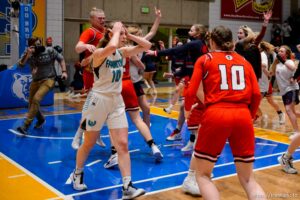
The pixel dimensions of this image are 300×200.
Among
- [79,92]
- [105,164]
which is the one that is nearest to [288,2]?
[79,92]

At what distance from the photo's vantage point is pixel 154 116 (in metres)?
9.91

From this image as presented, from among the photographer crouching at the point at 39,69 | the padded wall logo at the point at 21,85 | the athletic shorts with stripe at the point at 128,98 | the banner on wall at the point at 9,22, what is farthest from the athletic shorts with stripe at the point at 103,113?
the banner on wall at the point at 9,22

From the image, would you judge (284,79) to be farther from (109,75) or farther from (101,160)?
(109,75)

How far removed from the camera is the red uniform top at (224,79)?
343 centimetres

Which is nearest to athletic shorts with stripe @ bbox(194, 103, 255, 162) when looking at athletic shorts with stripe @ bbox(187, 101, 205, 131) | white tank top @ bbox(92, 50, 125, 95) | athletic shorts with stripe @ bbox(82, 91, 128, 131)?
athletic shorts with stripe @ bbox(82, 91, 128, 131)

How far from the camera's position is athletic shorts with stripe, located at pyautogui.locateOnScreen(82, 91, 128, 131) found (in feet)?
14.6

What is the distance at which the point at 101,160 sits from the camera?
239 inches

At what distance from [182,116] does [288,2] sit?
18.5m

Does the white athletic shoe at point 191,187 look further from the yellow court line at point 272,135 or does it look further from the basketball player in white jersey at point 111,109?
the yellow court line at point 272,135

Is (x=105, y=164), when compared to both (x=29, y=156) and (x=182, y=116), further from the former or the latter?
(x=182, y=116)

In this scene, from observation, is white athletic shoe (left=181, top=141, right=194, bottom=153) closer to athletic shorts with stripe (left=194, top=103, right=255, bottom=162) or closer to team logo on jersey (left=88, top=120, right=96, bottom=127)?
team logo on jersey (left=88, top=120, right=96, bottom=127)

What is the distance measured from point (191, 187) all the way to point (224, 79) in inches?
63.4

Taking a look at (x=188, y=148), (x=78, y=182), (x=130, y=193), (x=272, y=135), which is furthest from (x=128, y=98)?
(x=272, y=135)

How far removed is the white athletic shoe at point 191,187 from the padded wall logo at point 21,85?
7.63 metres
